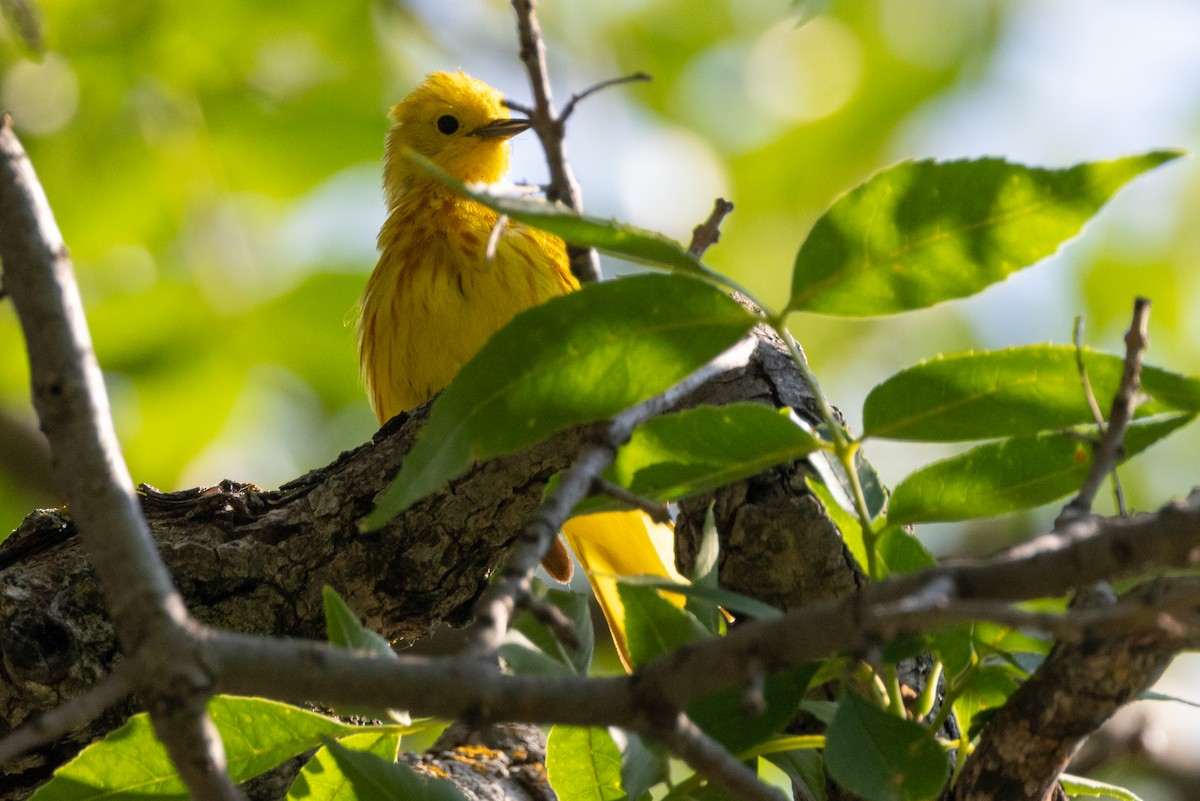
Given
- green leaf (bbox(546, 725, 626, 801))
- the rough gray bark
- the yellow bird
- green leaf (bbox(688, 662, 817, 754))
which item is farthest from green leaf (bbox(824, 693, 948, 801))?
the yellow bird

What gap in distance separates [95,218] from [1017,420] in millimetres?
3639

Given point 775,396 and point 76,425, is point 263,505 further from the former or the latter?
point 76,425

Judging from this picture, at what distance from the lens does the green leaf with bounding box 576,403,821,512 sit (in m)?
1.49

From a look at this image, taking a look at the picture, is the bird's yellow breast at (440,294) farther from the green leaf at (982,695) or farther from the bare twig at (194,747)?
the bare twig at (194,747)

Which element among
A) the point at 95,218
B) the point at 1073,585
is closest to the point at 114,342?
the point at 95,218

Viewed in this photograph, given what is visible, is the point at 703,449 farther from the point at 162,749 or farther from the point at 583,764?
the point at 162,749

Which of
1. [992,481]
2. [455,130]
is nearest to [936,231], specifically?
[992,481]

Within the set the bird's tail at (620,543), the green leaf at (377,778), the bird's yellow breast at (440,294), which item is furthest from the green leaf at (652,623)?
the bird's yellow breast at (440,294)

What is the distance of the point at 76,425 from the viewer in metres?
1.25

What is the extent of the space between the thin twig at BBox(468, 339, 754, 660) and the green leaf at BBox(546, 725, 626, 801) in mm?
390

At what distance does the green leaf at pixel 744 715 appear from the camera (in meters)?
1.45

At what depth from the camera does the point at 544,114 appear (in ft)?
4.91

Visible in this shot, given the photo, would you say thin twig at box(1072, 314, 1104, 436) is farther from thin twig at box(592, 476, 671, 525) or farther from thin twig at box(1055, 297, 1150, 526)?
thin twig at box(592, 476, 671, 525)

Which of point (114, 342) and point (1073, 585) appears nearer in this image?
point (1073, 585)
